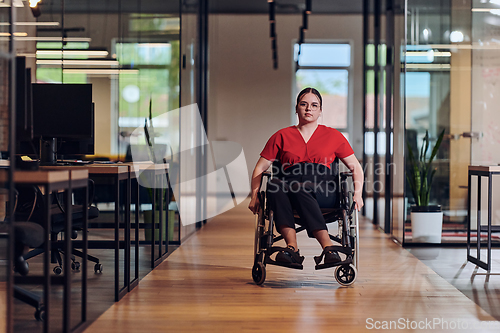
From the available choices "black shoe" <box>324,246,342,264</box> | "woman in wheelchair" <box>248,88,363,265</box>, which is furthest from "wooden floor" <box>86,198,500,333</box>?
"woman in wheelchair" <box>248,88,363,265</box>

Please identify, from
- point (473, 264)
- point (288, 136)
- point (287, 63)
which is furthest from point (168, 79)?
point (287, 63)

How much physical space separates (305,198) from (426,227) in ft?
6.25

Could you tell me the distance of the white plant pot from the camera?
431 cm

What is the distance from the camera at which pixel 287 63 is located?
9.64 m

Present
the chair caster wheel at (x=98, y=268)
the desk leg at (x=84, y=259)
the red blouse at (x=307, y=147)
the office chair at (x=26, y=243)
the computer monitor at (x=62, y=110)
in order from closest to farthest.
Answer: the office chair at (x=26, y=243)
the desk leg at (x=84, y=259)
the red blouse at (x=307, y=147)
the computer monitor at (x=62, y=110)
the chair caster wheel at (x=98, y=268)

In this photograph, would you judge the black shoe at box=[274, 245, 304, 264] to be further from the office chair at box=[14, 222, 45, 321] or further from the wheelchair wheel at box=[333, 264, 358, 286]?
the office chair at box=[14, 222, 45, 321]

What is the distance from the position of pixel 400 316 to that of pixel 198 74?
387cm

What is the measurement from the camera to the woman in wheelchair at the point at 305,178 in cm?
287

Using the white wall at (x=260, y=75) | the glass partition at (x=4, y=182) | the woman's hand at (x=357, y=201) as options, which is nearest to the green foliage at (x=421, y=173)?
the woman's hand at (x=357, y=201)

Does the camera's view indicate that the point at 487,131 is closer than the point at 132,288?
No

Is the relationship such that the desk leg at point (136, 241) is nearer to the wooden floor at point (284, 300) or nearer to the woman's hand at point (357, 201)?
the wooden floor at point (284, 300)

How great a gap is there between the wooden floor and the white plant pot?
53cm

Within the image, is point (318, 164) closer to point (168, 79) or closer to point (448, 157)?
point (448, 157)

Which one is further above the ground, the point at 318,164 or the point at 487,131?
the point at 487,131
